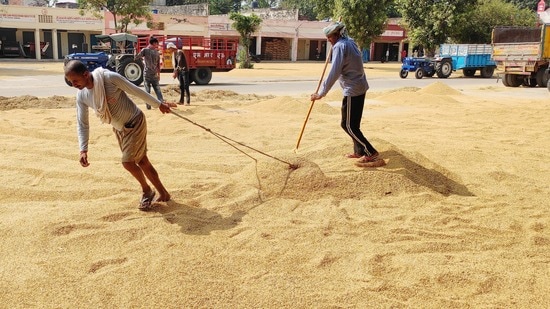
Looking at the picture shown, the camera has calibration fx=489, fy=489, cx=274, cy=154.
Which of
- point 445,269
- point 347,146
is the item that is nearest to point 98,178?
point 347,146

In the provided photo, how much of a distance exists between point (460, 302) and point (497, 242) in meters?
1.15

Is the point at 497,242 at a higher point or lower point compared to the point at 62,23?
lower

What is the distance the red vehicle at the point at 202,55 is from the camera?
57.7ft

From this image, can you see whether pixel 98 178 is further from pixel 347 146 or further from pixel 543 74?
pixel 543 74

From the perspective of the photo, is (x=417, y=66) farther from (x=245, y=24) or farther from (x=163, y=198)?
(x=163, y=198)

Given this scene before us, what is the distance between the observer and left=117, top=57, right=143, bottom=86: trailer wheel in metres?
15.4

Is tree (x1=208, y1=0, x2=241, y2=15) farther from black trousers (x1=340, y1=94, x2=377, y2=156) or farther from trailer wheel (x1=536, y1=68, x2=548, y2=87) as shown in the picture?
black trousers (x1=340, y1=94, x2=377, y2=156)

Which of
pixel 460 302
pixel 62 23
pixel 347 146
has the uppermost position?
pixel 62 23

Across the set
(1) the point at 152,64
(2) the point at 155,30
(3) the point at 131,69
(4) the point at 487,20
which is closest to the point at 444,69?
(4) the point at 487,20

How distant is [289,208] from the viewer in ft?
15.1

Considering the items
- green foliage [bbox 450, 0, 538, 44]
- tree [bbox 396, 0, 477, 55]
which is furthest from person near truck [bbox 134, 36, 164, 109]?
green foliage [bbox 450, 0, 538, 44]

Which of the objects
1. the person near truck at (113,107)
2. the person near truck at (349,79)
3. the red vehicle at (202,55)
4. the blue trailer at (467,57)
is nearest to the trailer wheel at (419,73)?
the blue trailer at (467,57)

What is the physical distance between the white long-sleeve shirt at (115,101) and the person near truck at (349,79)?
205 cm

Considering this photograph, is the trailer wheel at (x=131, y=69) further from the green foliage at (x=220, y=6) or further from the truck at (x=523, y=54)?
the green foliage at (x=220, y=6)
